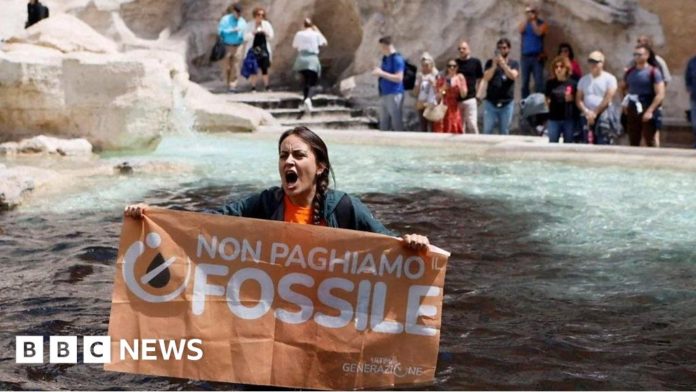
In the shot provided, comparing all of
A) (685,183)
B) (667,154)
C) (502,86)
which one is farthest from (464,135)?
(685,183)

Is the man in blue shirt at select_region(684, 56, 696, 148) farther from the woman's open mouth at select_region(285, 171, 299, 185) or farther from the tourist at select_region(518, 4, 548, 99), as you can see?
the woman's open mouth at select_region(285, 171, 299, 185)

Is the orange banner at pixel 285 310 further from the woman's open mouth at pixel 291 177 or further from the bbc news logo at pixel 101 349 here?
the woman's open mouth at pixel 291 177

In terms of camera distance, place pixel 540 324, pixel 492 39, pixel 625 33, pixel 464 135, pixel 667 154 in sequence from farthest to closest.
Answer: pixel 492 39 → pixel 625 33 → pixel 464 135 → pixel 667 154 → pixel 540 324

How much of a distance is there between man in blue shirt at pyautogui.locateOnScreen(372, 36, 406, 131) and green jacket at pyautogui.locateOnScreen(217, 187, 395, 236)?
11.2 metres

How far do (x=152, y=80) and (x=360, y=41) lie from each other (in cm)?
950

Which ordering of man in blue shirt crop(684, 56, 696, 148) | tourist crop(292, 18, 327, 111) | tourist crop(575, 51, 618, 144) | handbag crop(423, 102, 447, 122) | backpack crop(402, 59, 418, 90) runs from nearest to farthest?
tourist crop(575, 51, 618, 144) < man in blue shirt crop(684, 56, 696, 148) < handbag crop(423, 102, 447, 122) < backpack crop(402, 59, 418, 90) < tourist crop(292, 18, 327, 111)

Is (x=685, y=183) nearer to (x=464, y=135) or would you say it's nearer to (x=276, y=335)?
(x=464, y=135)

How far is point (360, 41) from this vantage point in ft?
69.4

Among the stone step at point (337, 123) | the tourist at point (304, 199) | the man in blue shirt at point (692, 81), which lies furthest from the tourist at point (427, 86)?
the tourist at point (304, 199)

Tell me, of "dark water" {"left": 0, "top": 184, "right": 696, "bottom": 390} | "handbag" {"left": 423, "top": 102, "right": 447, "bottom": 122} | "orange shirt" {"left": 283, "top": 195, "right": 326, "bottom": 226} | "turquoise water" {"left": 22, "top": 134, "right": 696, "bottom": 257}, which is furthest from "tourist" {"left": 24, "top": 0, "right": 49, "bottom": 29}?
"orange shirt" {"left": 283, "top": 195, "right": 326, "bottom": 226}

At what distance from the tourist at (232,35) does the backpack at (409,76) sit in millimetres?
4152

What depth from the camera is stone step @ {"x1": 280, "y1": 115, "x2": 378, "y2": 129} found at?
17125 mm

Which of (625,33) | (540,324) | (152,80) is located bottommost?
(540,324)

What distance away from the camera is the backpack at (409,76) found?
15898mm
